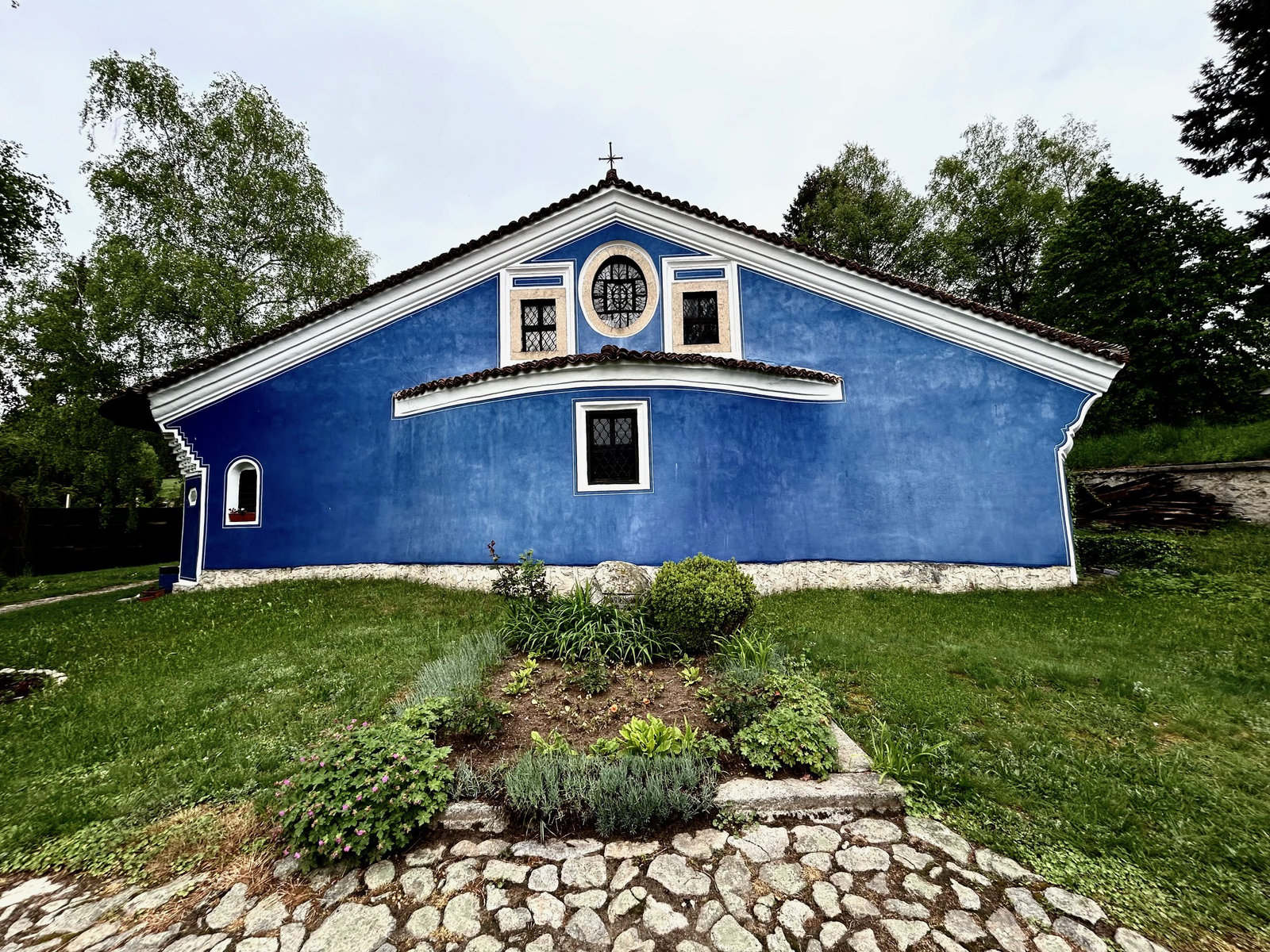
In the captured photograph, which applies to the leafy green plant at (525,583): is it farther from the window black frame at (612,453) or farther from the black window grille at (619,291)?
the black window grille at (619,291)

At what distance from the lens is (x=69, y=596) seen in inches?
492

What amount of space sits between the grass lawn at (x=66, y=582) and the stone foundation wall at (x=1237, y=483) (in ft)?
91.3

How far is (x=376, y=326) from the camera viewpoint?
10656mm

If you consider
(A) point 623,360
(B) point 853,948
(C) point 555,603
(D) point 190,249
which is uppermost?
(D) point 190,249

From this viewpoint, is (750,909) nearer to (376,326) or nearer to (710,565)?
(710,565)

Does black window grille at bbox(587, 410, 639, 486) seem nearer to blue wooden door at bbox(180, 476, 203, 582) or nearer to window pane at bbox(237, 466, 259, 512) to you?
window pane at bbox(237, 466, 259, 512)

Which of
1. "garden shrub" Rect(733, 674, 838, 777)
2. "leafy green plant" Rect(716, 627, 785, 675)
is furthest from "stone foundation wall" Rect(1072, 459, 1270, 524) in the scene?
"garden shrub" Rect(733, 674, 838, 777)

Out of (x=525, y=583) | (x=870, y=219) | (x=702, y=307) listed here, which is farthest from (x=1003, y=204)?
(x=525, y=583)

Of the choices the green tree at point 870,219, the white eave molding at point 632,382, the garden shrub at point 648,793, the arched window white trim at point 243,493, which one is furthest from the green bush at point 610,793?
the green tree at point 870,219

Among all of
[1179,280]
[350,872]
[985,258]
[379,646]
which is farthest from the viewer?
[985,258]

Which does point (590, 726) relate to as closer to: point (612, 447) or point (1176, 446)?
point (612, 447)

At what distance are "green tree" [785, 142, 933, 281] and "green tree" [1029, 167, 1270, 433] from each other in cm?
663

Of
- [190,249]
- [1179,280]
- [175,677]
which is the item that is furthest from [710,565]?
[190,249]

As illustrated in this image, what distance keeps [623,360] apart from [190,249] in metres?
18.3
